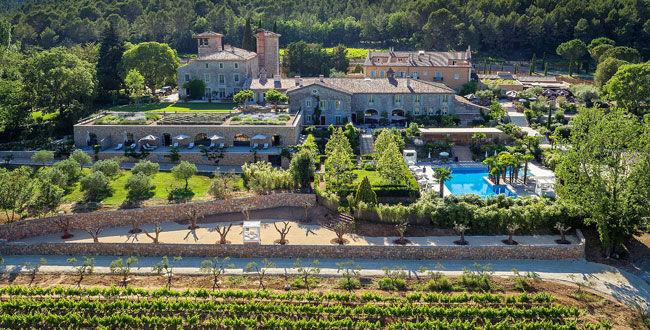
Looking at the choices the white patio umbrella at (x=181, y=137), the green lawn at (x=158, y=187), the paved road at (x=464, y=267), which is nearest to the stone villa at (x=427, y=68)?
the white patio umbrella at (x=181, y=137)

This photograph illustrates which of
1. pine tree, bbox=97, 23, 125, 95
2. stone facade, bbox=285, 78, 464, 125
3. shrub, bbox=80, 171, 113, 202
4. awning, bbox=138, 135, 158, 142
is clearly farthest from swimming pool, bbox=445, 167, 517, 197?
pine tree, bbox=97, 23, 125, 95

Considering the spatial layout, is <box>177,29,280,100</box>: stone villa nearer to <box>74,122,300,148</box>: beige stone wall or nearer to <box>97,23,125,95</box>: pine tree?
<box>97,23,125,95</box>: pine tree

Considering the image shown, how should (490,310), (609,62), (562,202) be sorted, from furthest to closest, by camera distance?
(609,62) → (562,202) → (490,310)

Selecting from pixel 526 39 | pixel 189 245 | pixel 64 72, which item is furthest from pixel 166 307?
pixel 526 39

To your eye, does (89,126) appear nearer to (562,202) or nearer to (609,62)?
(562,202)

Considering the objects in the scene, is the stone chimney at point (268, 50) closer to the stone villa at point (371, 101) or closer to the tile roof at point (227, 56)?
the tile roof at point (227, 56)

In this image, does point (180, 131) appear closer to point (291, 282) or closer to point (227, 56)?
point (227, 56)
